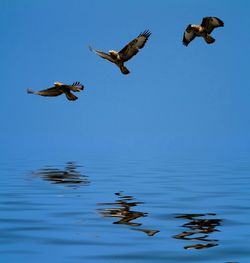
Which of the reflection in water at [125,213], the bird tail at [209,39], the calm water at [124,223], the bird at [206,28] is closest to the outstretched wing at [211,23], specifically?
the bird at [206,28]

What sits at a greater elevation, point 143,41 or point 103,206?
point 143,41

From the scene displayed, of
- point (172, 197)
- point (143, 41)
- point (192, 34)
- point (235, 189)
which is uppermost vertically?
point (192, 34)

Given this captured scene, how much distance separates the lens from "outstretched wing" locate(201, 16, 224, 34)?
23.7 meters

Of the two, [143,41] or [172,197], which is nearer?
[172,197]

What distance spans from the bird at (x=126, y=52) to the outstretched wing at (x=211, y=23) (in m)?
2.41

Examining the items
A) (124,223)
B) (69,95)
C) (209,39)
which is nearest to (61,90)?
(69,95)

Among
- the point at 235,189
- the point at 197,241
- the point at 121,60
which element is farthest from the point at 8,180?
the point at 197,241

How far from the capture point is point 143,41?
2275 centimetres

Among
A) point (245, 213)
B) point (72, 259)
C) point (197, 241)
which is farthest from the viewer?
point (245, 213)

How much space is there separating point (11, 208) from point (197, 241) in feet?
22.4

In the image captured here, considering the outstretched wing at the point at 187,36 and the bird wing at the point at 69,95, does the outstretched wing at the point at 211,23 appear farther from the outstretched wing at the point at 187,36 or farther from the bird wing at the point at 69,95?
the bird wing at the point at 69,95

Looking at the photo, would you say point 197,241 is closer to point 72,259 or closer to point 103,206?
point 72,259

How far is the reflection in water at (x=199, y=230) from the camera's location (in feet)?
37.6

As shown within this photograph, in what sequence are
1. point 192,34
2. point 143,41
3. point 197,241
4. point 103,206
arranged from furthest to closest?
point 192,34, point 143,41, point 103,206, point 197,241
